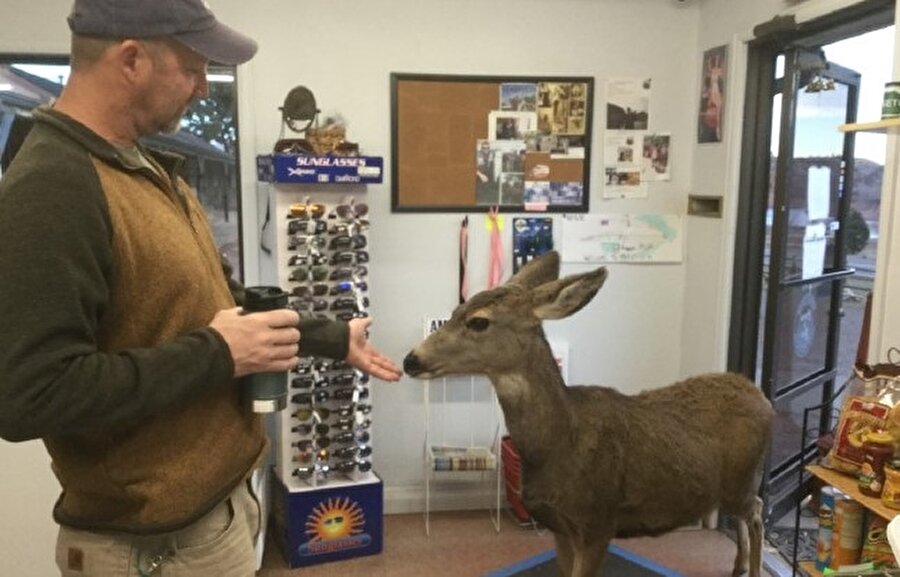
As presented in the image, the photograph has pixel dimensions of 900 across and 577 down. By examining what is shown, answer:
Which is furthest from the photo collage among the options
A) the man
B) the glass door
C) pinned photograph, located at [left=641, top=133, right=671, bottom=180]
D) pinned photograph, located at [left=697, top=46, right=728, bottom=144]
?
the man

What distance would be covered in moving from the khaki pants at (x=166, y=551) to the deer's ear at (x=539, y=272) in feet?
4.18

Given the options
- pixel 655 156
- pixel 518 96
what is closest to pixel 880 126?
pixel 655 156

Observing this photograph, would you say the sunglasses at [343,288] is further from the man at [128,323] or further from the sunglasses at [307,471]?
the man at [128,323]

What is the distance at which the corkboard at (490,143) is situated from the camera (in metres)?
3.65

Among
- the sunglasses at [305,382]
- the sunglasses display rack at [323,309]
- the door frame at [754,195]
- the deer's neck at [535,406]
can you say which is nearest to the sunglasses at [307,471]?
the sunglasses display rack at [323,309]

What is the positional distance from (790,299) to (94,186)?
3.36 m

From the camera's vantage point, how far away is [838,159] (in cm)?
379

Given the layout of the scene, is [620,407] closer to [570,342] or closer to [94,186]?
[570,342]

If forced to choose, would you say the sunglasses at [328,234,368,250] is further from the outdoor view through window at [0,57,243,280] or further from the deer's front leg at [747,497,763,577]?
the deer's front leg at [747,497,763,577]

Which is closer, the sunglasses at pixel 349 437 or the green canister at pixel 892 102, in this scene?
the green canister at pixel 892 102

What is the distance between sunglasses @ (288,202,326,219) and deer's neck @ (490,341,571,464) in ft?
4.46

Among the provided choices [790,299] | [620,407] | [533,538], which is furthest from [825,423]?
[620,407]

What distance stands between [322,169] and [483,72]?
3.47ft

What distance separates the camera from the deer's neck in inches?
89.4
